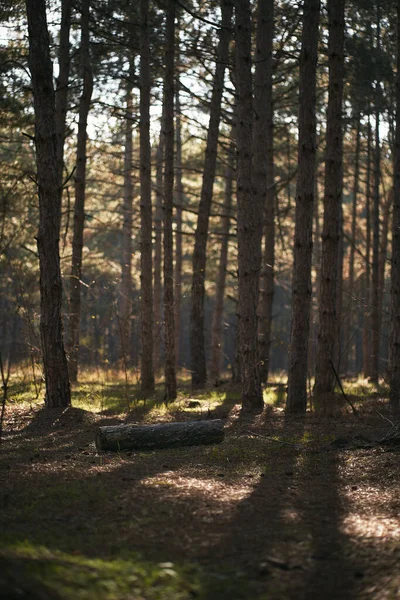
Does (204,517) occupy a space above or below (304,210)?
below

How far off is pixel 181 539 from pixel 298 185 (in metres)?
7.97

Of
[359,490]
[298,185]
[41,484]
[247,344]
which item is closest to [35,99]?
[298,185]

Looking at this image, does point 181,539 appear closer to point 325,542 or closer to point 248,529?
point 248,529

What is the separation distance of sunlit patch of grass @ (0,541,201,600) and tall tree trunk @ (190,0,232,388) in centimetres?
1248

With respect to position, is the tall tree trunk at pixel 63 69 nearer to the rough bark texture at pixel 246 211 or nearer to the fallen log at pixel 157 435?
the rough bark texture at pixel 246 211

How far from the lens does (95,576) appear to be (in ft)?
12.6

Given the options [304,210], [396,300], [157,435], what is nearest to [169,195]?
[304,210]

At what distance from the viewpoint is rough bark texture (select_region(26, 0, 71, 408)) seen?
1088 centimetres

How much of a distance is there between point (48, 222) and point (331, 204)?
5068mm

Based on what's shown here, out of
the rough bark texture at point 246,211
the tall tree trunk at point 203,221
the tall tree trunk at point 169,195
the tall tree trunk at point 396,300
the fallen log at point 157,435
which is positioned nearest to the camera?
the fallen log at point 157,435

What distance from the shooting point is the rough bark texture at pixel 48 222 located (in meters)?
10.9

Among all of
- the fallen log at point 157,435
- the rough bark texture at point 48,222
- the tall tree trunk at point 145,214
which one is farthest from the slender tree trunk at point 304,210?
the tall tree trunk at point 145,214

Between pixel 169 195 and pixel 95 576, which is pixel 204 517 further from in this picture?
pixel 169 195

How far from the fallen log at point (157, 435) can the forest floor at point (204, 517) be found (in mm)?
215
